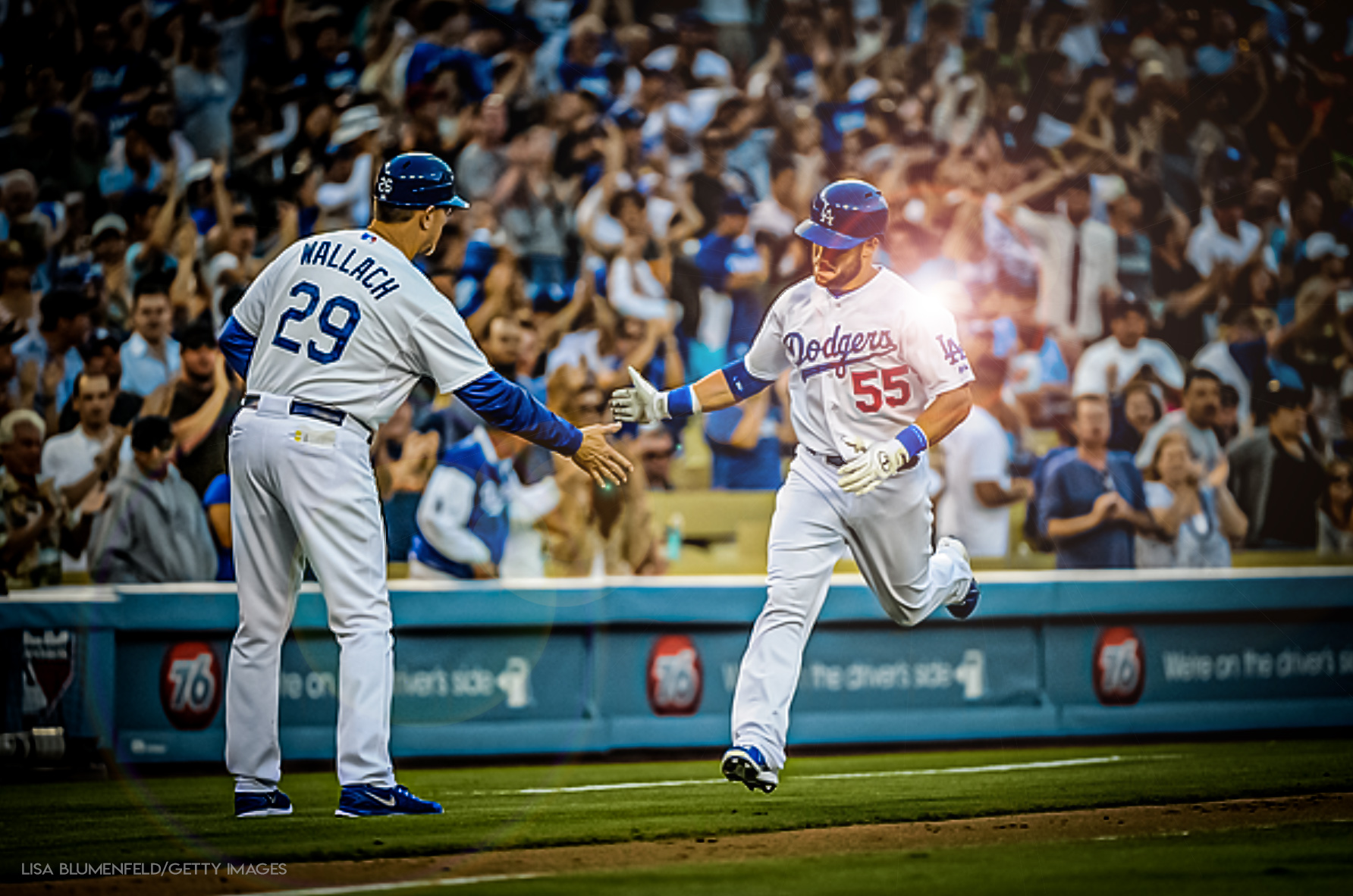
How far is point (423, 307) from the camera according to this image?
5.18 m

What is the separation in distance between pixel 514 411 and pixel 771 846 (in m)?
1.71

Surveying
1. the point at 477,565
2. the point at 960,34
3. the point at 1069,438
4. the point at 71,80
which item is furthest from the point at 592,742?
the point at 960,34

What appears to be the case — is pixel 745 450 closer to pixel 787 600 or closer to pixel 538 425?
pixel 787 600

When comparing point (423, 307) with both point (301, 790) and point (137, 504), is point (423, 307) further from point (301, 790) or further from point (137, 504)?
point (137, 504)

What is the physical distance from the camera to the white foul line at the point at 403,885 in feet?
13.3

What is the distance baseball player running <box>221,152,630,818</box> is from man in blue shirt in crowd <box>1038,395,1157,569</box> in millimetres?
4413

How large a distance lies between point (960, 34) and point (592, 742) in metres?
7.40

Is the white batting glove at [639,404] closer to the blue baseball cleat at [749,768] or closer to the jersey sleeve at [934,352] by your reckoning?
the jersey sleeve at [934,352]

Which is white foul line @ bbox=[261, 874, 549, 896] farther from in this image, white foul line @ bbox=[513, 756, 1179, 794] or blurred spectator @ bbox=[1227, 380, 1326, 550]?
blurred spectator @ bbox=[1227, 380, 1326, 550]

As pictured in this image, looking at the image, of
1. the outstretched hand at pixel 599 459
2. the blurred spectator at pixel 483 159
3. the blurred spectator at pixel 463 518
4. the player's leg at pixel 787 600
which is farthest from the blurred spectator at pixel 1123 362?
the outstretched hand at pixel 599 459

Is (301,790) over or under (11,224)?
under

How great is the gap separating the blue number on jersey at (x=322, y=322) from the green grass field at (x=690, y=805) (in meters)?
1.59

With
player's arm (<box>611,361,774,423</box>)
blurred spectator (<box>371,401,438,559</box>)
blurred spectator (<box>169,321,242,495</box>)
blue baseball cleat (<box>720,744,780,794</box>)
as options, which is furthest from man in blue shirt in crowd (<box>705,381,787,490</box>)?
blue baseball cleat (<box>720,744,780,794</box>)

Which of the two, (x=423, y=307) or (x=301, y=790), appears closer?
(x=423, y=307)
